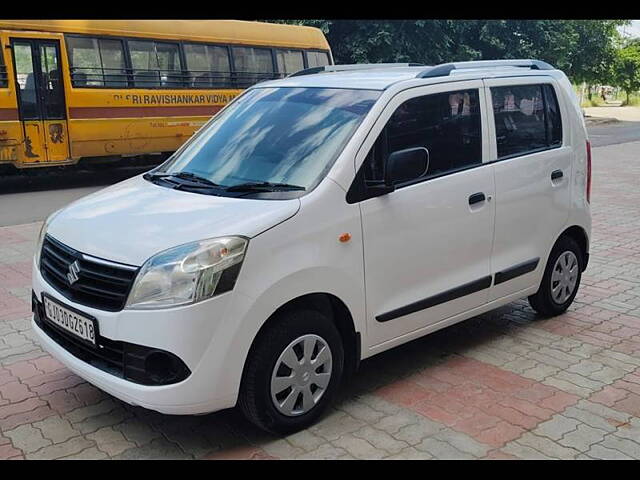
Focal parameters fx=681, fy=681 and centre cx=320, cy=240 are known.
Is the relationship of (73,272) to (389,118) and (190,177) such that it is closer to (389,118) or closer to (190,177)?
(190,177)

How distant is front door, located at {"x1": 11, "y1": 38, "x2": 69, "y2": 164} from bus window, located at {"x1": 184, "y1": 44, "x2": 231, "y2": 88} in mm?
2716

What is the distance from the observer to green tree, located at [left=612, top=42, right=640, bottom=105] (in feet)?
129

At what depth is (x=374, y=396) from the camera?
12.8ft

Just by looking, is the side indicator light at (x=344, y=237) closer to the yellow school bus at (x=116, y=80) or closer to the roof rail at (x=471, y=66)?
the roof rail at (x=471, y=66)

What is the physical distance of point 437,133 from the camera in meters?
4.09

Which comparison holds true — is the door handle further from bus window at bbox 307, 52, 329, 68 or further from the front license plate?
bus window at bbox 307, 52, 329, 68

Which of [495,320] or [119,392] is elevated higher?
[119,392]

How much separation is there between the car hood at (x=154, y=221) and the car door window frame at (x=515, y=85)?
1654mm

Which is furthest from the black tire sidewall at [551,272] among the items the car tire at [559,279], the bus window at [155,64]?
the bus window at [155,64]
